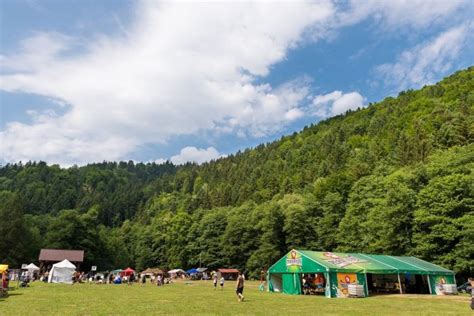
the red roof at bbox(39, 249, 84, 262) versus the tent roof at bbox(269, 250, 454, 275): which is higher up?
the red roof at bbox(39, 249, 84, 262)

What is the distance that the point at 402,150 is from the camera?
73375 millimetres

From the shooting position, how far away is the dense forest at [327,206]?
46250mm

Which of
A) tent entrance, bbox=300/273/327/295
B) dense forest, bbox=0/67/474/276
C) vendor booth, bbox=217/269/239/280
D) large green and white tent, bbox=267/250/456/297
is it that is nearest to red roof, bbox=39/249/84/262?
dense forest, bbox=0/67/474/276

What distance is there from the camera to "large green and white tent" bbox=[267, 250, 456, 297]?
29.4 metres

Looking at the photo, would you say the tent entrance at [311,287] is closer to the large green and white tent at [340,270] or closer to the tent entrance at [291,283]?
the tent entrance at [291,283]

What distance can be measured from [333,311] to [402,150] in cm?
6075

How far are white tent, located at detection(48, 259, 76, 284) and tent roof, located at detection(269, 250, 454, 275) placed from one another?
2640 centimetres

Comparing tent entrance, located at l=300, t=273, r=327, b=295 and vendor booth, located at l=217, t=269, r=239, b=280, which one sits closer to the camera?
tent entrance, located at l=300, t=273, r=327, b=295

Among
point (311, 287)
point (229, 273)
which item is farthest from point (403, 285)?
point (229, 273)

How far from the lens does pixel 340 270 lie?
29453 millimetres

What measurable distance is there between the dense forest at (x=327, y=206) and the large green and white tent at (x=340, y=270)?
958 centimetres

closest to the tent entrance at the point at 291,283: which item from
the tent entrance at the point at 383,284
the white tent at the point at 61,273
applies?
the tent entrance at the point at 383,284

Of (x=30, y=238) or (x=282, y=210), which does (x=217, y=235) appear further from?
(x=30, y=238)

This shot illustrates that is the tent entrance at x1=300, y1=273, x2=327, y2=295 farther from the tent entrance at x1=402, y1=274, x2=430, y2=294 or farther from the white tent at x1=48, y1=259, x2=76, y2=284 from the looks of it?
the white tent at x1=48, y1=259, x2=76, y2=284
